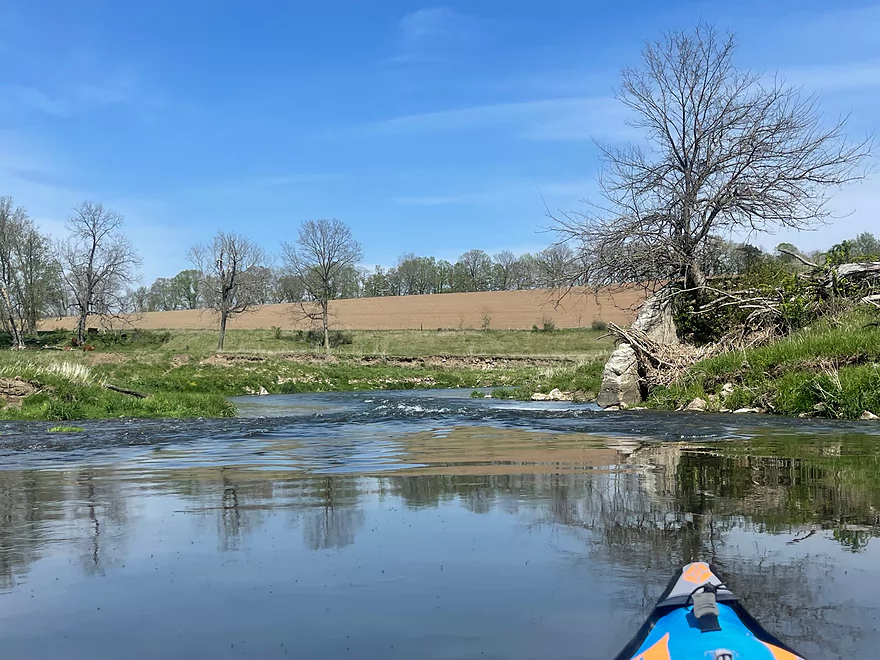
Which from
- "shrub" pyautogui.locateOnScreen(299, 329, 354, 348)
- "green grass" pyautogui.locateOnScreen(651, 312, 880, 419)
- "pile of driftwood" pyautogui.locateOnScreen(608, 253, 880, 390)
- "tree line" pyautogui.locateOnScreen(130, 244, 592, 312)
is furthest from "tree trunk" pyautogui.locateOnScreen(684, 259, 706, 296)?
"tree line" pyautogui.locateOnScreen(130, 244, 592, 312)

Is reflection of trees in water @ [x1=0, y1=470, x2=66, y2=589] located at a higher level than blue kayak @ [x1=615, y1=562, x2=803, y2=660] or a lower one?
lower

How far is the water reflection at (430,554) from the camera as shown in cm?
395

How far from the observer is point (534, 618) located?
13.5 feet

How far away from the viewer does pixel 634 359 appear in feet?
68.4

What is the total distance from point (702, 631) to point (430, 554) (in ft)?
8.55

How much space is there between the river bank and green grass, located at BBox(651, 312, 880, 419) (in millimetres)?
6184

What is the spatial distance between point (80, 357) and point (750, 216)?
110 ft

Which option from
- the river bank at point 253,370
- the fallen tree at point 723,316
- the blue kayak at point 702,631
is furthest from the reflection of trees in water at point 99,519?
the fallen tree at point 723,316

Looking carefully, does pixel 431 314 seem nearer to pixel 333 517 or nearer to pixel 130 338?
pixel 130 338

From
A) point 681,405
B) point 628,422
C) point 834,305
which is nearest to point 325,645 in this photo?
point 628,422

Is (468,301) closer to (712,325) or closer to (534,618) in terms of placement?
(712,325)

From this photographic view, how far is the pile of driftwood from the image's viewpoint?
63.0ft

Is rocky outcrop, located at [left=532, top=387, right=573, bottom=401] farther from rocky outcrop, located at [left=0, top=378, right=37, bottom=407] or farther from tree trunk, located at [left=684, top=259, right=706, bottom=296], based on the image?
rocky outcrop, located at [left=0, top=378, right=37, bottom=407]

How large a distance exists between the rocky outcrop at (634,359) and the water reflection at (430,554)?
35.6 feet
